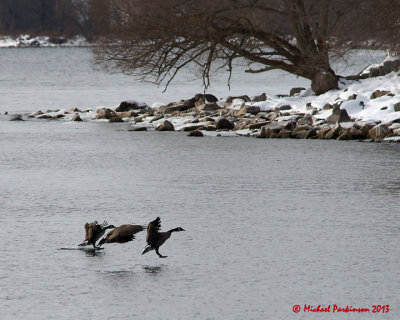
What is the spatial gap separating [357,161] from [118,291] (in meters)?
11.0

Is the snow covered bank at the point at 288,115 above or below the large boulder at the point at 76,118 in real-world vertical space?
above

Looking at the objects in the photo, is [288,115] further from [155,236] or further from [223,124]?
[155,236]

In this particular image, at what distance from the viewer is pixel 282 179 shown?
15.2 m

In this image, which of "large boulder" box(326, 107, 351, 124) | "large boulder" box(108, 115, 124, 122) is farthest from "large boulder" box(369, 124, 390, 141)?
"large boulder" box(108, 115, 124, 122)

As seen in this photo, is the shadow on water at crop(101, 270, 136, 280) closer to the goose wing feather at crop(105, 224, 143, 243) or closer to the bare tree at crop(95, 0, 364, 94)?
the goose wing feather at crop(105, 224, 143, 243)

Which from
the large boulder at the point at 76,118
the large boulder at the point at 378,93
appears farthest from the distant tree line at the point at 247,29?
the large boulder at the point at 76,118

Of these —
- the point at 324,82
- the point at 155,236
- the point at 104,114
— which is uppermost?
the point at 324,82

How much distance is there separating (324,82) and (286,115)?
341cm

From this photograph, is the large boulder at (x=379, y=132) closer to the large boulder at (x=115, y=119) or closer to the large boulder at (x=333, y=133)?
the large boulder at (x=333, y=133)

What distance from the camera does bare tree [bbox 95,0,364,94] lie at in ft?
93.9

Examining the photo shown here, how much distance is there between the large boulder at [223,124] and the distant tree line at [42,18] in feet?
450

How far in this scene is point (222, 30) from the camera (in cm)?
2869

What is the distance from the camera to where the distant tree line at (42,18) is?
16425 centimetres

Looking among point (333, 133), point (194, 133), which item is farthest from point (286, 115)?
point (333, 133)
